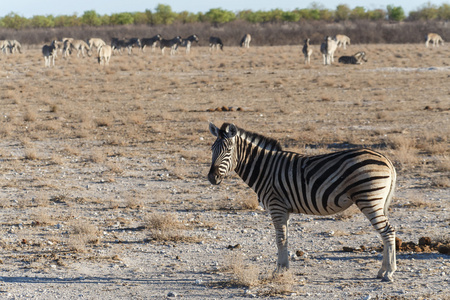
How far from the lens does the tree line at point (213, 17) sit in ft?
318

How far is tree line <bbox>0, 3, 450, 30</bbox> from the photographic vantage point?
9688 cm

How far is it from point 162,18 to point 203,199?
97.6m

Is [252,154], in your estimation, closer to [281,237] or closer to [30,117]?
[281,237]

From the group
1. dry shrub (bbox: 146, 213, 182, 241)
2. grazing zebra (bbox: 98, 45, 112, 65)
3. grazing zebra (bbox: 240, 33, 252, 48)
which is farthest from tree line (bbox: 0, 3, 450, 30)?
dry shrub (bbox: 146, 213, 182, 241)

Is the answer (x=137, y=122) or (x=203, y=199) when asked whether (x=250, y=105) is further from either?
(x=203, y=199)

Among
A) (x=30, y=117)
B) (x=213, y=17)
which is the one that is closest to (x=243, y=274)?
(x=30, y=117)

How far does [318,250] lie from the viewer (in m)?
7.47

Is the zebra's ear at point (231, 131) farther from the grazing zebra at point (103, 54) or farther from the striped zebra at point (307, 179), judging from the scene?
the grazing zebra at point (103, 54)

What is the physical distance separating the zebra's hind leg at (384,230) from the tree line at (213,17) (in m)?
90.7

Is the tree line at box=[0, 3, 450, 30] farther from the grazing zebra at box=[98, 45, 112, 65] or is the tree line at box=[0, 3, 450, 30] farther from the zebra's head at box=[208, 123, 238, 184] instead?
the zebra's head at box=[208, 123, 238, 184]

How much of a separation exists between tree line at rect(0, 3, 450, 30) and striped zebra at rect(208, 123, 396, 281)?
90296 millimetres

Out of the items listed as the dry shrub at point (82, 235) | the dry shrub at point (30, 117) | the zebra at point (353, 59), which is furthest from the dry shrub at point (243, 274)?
the zebra at point (353, 59)

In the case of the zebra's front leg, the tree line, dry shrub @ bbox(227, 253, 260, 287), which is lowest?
dry shrub @ bbox(227, 253, 260, 287)

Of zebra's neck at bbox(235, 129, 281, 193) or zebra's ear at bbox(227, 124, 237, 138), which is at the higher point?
zebra's ear at bbox(227, 124, 237, 138)
